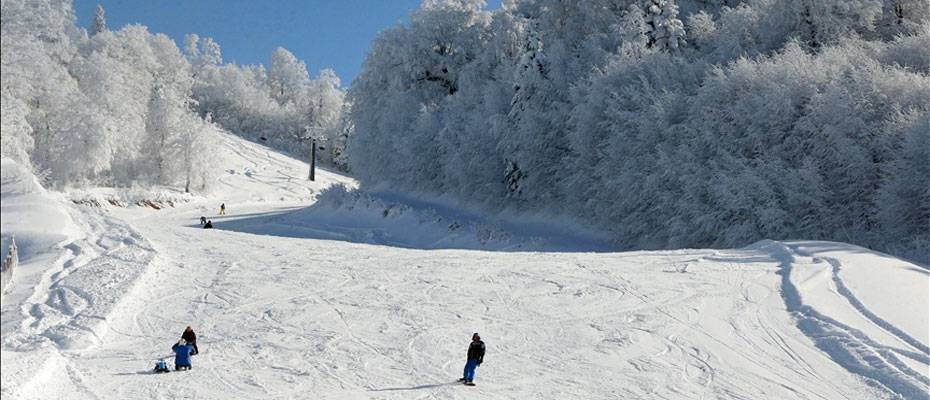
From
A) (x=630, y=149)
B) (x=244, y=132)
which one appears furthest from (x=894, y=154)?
(x=244, y=132)

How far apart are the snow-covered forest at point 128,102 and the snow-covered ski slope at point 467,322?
3847 mm

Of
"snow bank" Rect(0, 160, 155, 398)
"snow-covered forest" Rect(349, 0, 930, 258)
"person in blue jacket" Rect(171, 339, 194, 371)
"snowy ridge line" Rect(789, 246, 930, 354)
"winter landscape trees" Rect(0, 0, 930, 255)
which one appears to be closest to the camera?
"snow bank" Rect(0, 160, 155, 398)

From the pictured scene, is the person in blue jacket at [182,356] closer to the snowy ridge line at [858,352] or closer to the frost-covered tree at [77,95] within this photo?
the frost-covered tree at [77,95]

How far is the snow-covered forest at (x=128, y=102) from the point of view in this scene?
275 centimetres

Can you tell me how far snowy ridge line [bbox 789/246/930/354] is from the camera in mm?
14500

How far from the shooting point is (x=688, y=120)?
2988 cm

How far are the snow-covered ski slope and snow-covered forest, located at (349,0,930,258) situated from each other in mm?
2987

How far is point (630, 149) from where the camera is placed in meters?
31.5

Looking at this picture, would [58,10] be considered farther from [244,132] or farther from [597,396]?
[244,132]

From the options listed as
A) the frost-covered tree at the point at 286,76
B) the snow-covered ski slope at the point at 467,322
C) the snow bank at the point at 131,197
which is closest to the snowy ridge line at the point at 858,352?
the snow-covered ski slope at the point at 467,322

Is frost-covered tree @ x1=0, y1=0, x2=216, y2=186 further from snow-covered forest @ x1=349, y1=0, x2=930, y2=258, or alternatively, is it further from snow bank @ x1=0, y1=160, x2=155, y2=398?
snow-covered forest @ x1=349, y1=0, x2=930, y2=258

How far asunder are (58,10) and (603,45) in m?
37.9

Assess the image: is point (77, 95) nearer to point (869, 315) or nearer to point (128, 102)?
point (869, 315)

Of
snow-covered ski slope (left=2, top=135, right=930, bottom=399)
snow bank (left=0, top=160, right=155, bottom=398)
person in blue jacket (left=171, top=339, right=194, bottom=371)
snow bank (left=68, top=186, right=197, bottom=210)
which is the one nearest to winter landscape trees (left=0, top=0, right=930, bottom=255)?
snow bank (left=68, top=186, right=197, bottom=210)
